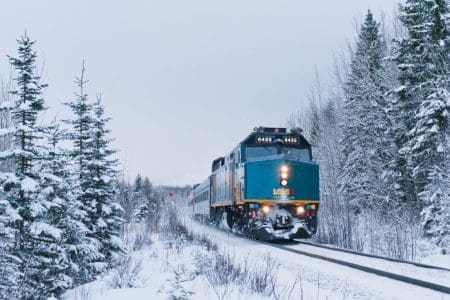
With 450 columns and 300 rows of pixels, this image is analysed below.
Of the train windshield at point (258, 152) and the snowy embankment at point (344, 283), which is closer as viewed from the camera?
the snowy embankment at point (344, 283)

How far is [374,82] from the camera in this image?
25.9 meters

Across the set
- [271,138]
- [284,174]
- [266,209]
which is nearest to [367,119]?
[271,138]

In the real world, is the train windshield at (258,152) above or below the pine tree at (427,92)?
below

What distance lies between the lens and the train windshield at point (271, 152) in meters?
15.4

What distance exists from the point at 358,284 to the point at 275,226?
7729 mm

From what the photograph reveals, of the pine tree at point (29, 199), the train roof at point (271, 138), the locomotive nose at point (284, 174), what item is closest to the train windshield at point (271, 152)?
the train roof at point (271, 138)

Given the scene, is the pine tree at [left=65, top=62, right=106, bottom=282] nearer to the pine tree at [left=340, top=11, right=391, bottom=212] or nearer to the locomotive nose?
the locomotive nose

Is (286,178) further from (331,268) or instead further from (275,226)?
(331,268)

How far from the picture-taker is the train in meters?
14.4

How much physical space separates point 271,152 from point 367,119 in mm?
13303

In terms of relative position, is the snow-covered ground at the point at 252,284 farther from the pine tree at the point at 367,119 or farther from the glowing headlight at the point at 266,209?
the pine tree at the point at 367,119

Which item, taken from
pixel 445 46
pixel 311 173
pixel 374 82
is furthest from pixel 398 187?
pixel 311 173

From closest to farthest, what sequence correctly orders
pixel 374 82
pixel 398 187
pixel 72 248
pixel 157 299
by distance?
pixel 157 299 < pixel 72 248 < pixel 398 187 < pixel 374 82

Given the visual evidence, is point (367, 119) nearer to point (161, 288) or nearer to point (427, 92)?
point (427, 92)
